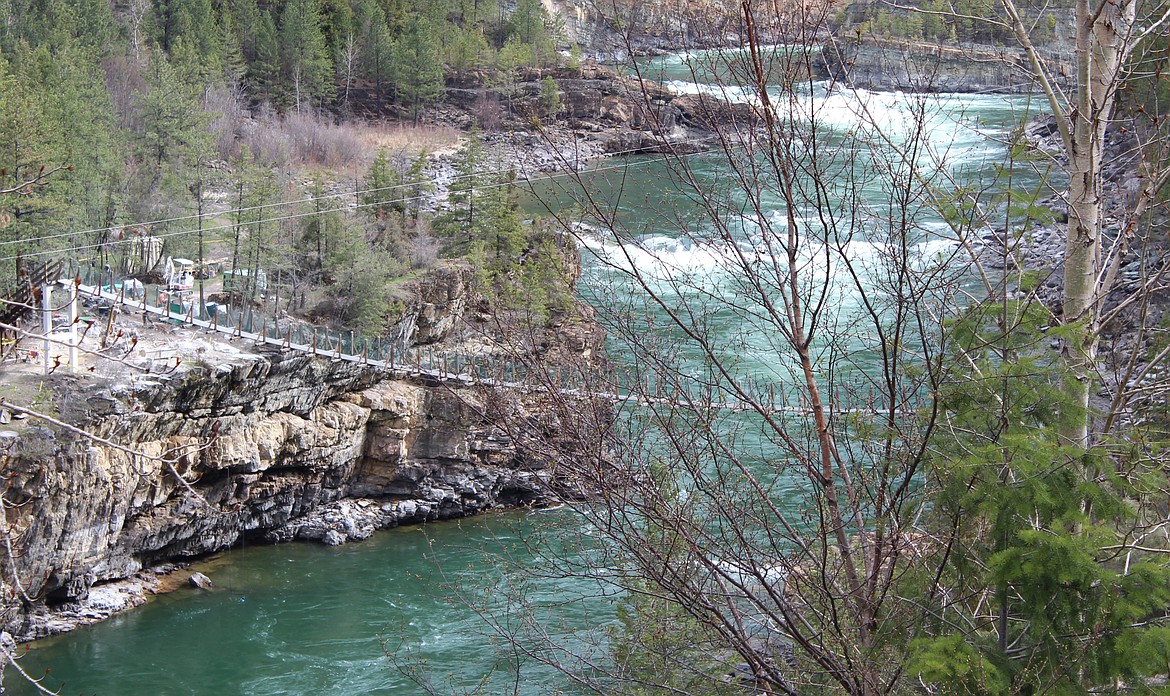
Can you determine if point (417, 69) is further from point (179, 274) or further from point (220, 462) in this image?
point (220, 462)

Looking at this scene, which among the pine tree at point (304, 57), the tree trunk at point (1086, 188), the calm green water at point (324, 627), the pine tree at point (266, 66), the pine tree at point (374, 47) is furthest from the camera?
the pine tree at point (374, 47)

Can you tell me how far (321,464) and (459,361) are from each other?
3510mm

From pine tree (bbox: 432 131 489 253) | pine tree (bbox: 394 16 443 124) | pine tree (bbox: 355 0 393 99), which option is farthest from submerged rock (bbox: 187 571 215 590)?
pine tree (bbox: 355 0 393 99)

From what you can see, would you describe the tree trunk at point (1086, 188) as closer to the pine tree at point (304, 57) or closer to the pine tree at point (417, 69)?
the pine tree at point (304, 57)

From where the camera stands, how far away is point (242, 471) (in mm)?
20844

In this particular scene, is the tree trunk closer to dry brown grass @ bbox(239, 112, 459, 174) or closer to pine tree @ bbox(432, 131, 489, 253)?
pine tree @ bbox(432, 131, 489, 253)

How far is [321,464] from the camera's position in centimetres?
2195

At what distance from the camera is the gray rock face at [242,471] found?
1756cm

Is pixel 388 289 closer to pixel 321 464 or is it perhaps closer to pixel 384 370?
pixel 384 370

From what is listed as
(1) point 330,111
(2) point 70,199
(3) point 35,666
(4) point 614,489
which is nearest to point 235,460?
(3) point 35,666

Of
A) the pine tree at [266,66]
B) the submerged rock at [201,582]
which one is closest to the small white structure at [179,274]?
the submerged rock at [201,582]

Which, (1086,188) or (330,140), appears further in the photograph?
(330,140)

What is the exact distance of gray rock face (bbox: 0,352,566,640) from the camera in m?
17.6

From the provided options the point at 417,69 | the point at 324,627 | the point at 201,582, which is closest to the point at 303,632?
the point at 324,627
